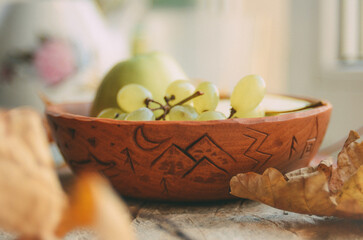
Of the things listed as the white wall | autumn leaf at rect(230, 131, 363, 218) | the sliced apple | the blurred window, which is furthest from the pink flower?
the blurred window

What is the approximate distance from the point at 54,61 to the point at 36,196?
68 centimetres

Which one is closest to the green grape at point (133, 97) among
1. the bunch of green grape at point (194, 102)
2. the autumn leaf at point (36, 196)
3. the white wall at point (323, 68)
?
the bunch of green grape at point (194, 102)

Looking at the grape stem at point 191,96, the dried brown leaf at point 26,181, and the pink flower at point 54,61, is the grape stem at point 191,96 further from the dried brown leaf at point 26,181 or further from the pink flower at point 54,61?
the pink flower at point 54,61

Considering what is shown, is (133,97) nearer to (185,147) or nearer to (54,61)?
(185,147)

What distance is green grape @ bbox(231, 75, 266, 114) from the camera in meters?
0.37

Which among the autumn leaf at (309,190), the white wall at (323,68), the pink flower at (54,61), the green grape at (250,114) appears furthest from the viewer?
the white wall at (323,68)

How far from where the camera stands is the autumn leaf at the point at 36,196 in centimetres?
17

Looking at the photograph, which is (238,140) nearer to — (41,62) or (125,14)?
(41,62)

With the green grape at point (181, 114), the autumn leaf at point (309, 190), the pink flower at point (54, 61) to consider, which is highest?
the pink flower at point (54, 61)

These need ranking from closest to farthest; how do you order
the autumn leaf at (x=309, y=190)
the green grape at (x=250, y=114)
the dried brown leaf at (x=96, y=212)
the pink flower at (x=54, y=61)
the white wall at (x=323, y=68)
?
the dried brown leaf at (x=96, y=212) → the autumn leaf at (x=309, y=190) → the green grape at (x=250, y=114) → the pink flower at (x=54, y=61) → the white wall at (x=323, y=68)

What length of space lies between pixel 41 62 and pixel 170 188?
0.57 m

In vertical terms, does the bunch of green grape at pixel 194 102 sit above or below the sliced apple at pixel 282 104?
above

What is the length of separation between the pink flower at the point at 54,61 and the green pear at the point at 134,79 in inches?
14.5

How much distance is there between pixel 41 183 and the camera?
0.58 ft
